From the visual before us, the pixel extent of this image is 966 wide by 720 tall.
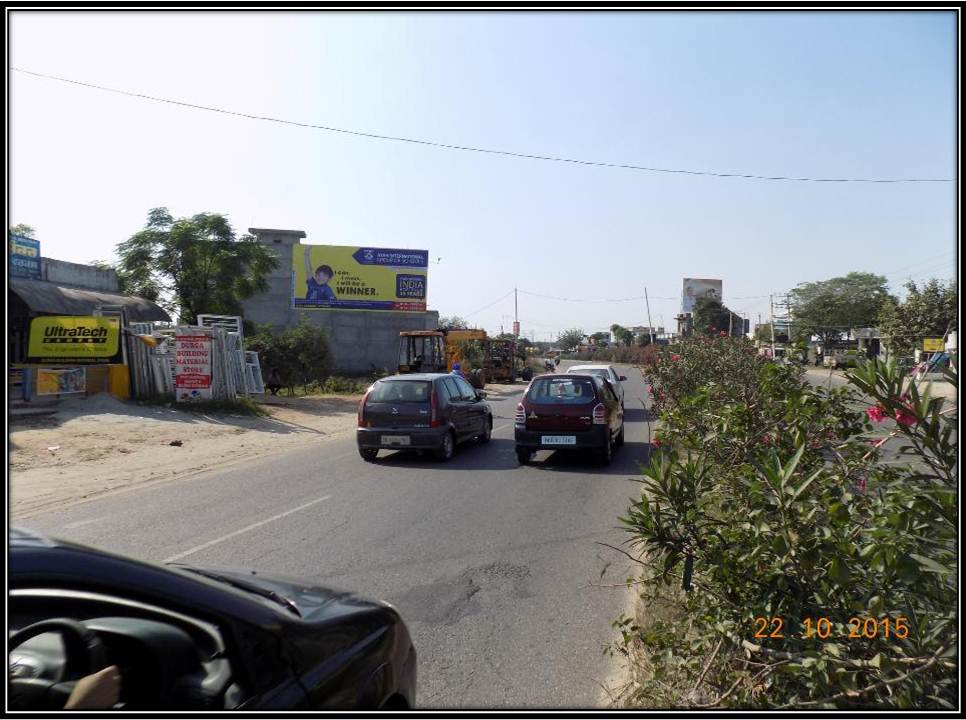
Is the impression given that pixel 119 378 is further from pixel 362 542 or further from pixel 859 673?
pixel 859 673

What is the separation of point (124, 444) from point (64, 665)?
1375 cm

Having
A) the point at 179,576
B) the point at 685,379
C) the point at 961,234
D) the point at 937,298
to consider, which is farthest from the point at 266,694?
the point at 937,298

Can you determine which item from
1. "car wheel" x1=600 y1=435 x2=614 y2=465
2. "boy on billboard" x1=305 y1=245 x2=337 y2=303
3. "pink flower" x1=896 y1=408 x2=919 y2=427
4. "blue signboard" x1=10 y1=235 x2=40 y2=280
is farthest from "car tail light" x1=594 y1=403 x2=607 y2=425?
"boy on billboard" x1=305 y1=245 x2=337 y2=303

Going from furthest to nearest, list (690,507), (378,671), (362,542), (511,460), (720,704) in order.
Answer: (511,460) < (362,542) < (690,507) < (720,704) < (378,671)

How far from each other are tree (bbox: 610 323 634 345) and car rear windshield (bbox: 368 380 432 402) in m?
85.6

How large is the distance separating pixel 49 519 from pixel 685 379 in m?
9.94

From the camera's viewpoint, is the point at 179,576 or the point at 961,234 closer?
the point at 179,576

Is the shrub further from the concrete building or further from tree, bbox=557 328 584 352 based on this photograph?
tree, bbox=557 328 584 352

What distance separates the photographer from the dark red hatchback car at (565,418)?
11.9 meters

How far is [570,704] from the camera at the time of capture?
12.7ft

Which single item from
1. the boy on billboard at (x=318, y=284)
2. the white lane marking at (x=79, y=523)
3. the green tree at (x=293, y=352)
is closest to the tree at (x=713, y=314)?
the boy on billboard at (x=318, y=284)

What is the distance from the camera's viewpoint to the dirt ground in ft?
34.4

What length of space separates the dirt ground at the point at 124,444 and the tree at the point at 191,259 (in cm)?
862
